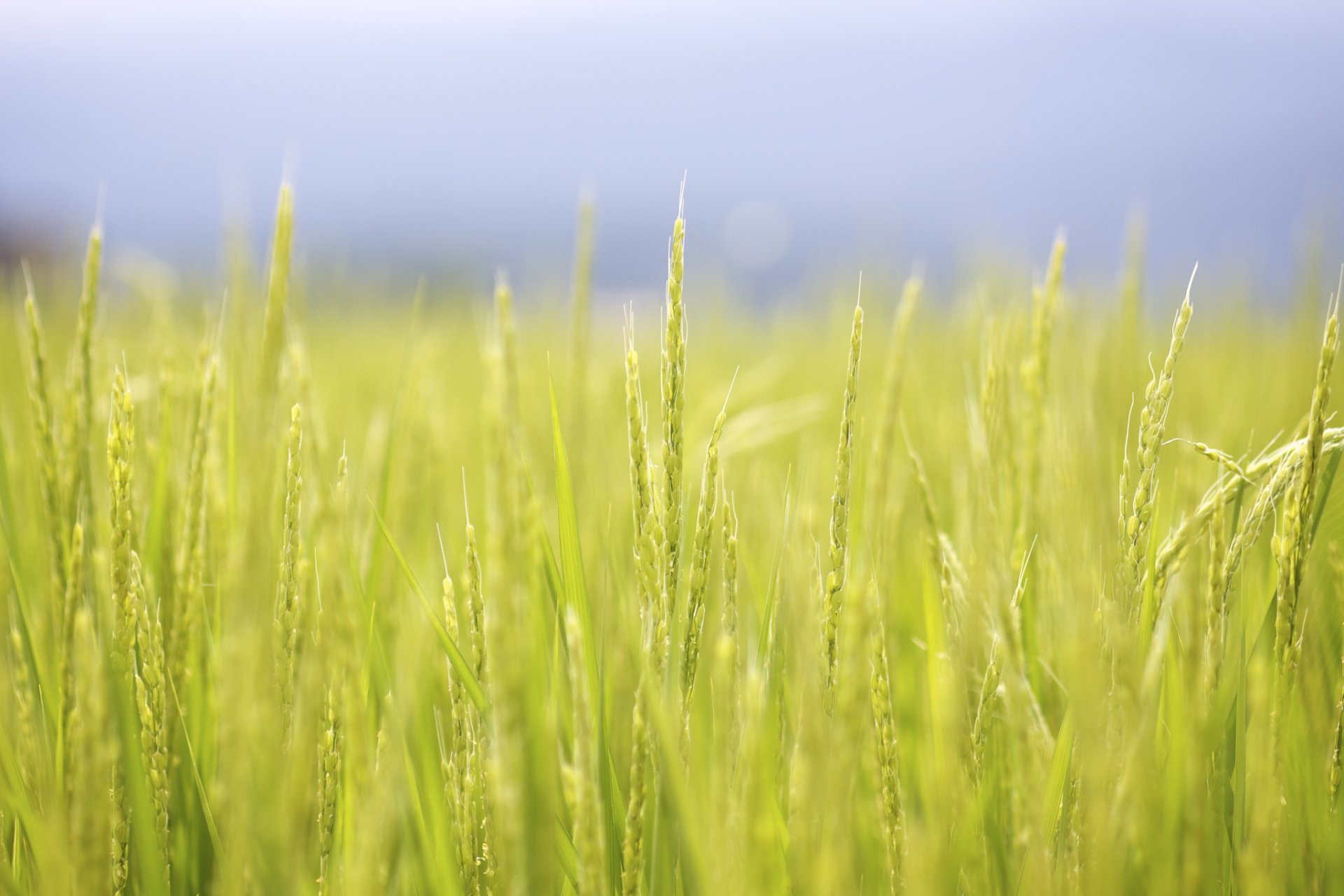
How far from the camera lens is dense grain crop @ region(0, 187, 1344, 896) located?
1.54 ft

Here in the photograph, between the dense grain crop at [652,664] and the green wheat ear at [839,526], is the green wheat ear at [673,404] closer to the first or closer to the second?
the dense grain crop at [652,664]

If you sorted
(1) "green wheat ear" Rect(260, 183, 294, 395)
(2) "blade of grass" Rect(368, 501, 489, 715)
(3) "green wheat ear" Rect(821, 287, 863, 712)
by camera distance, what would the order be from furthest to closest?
(2) "blade of grass" Rect(368, 501, 489, 715) → (3) "green wheat ear" Rect(821, 287, 863, 712) → (1) "green wheat ear" Rect(260, 183, 294, 395)

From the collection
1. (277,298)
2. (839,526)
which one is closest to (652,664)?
(839,526)

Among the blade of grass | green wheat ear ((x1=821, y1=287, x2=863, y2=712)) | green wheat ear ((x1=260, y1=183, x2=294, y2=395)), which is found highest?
green wheat ear ((x1=260, y1=183, x2=294, y2=395))

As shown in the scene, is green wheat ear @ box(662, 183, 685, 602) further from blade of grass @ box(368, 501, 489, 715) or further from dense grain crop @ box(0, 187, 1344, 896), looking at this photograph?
blade of grass @ box(368, 501, 489, 715)

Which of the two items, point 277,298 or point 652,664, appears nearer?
point 277,298

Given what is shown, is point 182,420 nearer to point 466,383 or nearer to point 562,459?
point 562,459

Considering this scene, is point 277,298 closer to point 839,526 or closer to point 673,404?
point 673,404

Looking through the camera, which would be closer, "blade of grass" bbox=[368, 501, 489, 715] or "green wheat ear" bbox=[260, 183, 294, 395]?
"green wheat ear" bbox=[260, 183, 294, 395]

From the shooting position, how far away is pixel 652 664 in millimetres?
608

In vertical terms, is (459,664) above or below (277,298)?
below

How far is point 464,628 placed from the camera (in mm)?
1119

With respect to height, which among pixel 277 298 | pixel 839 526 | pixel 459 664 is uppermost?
pixel 277 298

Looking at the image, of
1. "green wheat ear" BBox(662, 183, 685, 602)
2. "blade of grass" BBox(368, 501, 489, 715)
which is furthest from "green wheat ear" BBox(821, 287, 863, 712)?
"blade of grass" BBox(368, 501, 489, 715)
